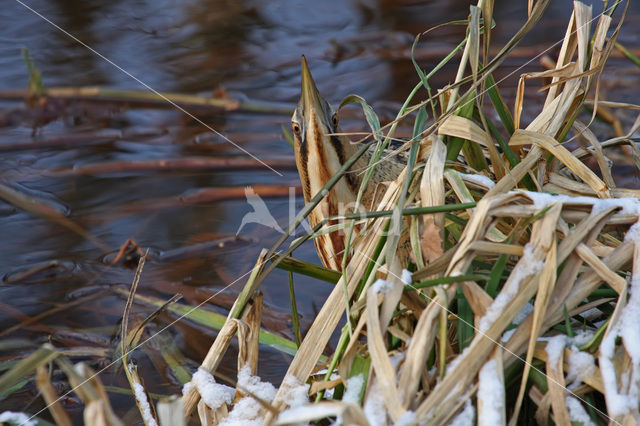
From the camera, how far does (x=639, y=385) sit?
49 centimetres

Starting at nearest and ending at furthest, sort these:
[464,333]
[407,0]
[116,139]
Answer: [464,333] < [116,139] < [407,0]

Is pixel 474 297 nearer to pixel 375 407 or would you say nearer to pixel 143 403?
pixel 375 407

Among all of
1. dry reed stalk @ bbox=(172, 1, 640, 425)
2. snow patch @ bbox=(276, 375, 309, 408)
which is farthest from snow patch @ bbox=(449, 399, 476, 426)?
snow patch @ bbox=(276, 375, 309, 408)

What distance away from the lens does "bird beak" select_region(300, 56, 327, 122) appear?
99 centimetres

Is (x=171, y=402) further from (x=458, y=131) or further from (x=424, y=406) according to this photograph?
(x=458, y=131)

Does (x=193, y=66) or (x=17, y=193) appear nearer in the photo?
(x=17, y=193)

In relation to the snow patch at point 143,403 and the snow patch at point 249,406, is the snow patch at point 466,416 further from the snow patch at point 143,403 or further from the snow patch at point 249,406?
the snow patch at point 143,403

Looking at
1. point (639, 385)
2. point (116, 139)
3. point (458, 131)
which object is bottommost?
point (116, 139)

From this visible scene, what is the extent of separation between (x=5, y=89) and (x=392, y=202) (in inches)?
64.9

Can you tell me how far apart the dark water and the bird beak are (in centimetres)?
27

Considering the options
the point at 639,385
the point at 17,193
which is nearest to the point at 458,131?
the point at 639,385

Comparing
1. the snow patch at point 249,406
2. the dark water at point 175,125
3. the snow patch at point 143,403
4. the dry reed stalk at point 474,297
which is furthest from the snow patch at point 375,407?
the dark water at point 175,125

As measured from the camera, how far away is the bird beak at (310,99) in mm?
992

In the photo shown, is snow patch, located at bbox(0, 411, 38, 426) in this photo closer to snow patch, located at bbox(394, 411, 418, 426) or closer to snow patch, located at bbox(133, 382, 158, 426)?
snow patch, located at bbox(133, 382, 158, 426)
